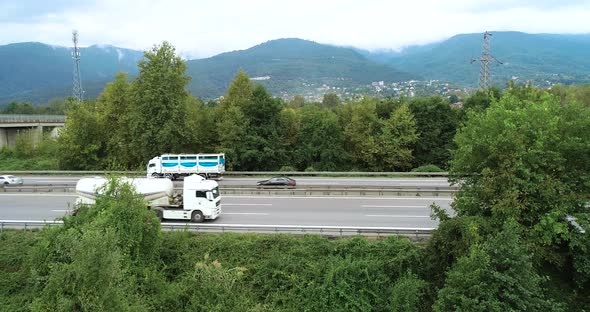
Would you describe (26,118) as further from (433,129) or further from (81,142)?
(433,129)

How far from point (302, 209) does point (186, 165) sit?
1353 centimetres

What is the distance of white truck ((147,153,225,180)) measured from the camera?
31.6m

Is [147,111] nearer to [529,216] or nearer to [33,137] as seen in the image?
[33,137]

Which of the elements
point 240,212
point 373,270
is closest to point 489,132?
point 373,270

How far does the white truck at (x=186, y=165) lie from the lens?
31.6 meters

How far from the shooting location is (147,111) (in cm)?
3391

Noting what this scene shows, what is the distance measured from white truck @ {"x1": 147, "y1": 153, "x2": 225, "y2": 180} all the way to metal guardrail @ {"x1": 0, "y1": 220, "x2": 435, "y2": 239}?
12258mm

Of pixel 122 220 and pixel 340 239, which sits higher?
pixel 122 220

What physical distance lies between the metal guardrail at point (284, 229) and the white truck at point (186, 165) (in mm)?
12258

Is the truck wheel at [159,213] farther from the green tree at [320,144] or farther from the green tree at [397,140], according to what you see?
the green tree at [397,140]

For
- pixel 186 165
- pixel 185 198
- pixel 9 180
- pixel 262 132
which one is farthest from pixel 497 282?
pixel 9 180

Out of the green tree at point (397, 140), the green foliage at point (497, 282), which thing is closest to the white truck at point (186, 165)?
the green tree at point (397, 140)

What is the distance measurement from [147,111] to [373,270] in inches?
1011

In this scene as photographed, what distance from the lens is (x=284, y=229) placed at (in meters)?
18.5
